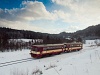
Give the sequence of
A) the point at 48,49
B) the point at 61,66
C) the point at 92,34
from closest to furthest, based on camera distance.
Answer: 1. the point at 61,66
2. the point at 48,49
3. the point at 92,34

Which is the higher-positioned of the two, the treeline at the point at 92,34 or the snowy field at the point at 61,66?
the treeline at the point at 92,34

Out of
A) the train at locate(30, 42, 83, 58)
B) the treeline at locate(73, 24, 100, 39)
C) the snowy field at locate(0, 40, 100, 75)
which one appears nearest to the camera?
the snowy field at locate(0, 40, 100, 75)

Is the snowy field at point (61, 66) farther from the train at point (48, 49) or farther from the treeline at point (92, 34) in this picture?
the treeline at point (92, 34)

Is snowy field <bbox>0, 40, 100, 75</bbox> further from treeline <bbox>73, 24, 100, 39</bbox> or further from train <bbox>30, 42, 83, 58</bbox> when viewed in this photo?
treeline <bbox>73, 24, 100, 39</bbox>

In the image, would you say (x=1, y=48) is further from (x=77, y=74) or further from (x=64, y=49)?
(x=77, y=74)

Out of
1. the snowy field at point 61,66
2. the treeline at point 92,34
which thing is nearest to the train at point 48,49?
the snowy field at point 61,66

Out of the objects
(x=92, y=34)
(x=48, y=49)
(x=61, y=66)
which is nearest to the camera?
(x=61, y=66)

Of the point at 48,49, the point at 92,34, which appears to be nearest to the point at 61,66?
the point at 48,49

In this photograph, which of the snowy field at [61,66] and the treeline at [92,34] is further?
the treeline at [92,34]

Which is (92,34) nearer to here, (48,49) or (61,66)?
(48,49)

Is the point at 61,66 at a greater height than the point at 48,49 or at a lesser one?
lesser

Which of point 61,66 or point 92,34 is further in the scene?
point 92,34

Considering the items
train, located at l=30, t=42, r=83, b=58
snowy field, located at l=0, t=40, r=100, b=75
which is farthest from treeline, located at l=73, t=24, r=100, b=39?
snowy field, located at l=0, t=40, r=100, b=75

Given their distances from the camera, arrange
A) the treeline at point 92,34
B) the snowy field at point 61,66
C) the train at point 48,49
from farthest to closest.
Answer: the treeline at point 92,34 → the train at point 48,49 → the snowy field at point 61,66
